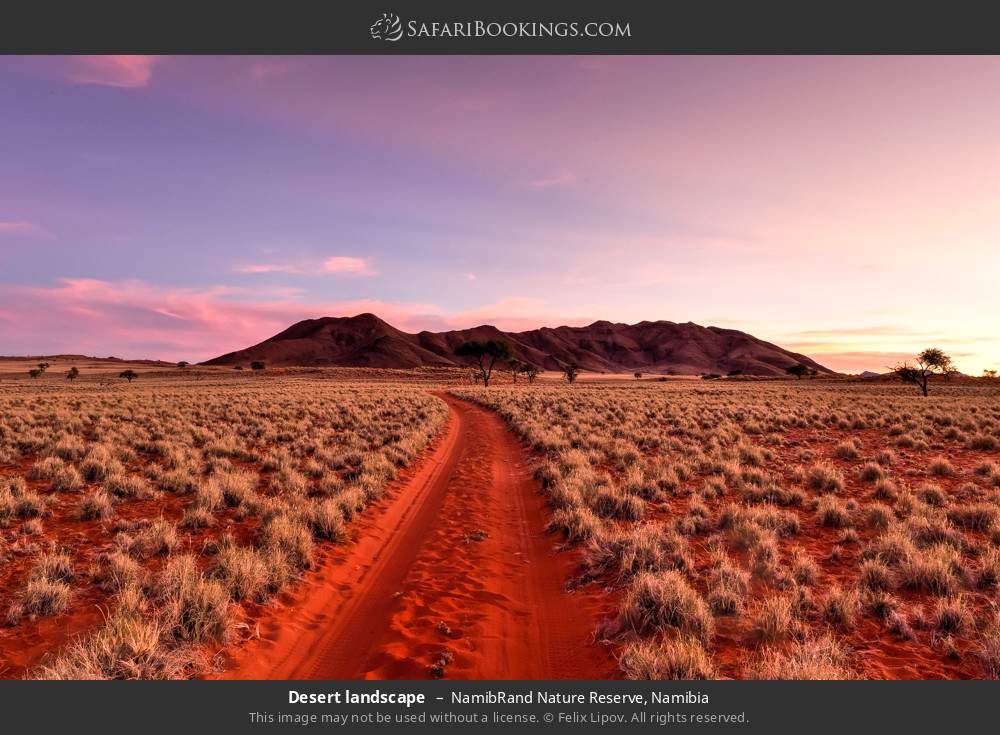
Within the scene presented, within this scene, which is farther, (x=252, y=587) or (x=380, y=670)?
(x=252, y=587)

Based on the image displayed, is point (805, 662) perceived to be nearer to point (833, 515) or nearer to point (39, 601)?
point (833, 515)

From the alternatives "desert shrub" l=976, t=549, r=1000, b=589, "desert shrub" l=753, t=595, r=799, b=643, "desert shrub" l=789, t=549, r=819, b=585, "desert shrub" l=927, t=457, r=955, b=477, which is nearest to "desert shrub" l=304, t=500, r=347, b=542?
"desert shrub" l=753, t=595, r=799, b=643

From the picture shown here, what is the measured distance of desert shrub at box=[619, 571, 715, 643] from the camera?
17.1 feet

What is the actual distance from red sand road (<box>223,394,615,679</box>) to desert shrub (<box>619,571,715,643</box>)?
0.59 meters

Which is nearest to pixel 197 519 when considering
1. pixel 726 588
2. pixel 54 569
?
pixel 54 569

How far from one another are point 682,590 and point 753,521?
4.38 metres

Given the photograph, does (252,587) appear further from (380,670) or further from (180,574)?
(380,670)

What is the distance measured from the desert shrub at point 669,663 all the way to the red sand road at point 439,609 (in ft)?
1.36

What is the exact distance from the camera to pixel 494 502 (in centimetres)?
1171

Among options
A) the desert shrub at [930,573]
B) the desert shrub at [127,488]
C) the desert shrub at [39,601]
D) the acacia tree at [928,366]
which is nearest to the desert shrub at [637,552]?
the desert shrub at [930,573]

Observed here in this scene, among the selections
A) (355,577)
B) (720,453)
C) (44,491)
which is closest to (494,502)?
(355,577)

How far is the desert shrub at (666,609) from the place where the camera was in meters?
5.21

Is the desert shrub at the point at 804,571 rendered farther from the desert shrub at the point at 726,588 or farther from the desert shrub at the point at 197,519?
the desert shrub at the point at 197,519
